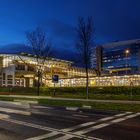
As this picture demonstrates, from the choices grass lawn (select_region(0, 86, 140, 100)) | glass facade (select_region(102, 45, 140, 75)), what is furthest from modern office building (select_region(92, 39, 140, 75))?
grass lawn (select_region(0, 86, 140, 100))

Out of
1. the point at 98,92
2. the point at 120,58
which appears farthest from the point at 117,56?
the point at 98,92

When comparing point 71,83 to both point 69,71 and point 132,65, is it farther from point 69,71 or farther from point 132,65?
point 132,65

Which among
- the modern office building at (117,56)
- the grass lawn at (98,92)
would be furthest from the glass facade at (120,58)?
the grass lawn at (98,92)

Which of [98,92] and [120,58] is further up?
[120,58]

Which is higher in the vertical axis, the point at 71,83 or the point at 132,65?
the point at 132,65

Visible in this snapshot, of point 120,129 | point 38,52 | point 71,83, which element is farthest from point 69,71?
point 120,129

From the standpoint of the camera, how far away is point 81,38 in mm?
35469

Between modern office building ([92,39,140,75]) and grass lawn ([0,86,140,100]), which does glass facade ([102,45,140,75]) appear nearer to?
modern office building ([92,39,140,75])

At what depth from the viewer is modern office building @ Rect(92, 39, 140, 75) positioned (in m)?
145

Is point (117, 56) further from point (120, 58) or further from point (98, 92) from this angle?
point (98, 92)

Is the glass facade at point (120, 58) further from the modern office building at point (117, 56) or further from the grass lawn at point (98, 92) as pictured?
the grass lawn at point (98, 92)

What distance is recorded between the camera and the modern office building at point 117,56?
5714 inches

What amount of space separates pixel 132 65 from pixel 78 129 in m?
136

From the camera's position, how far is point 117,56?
16012 cm
